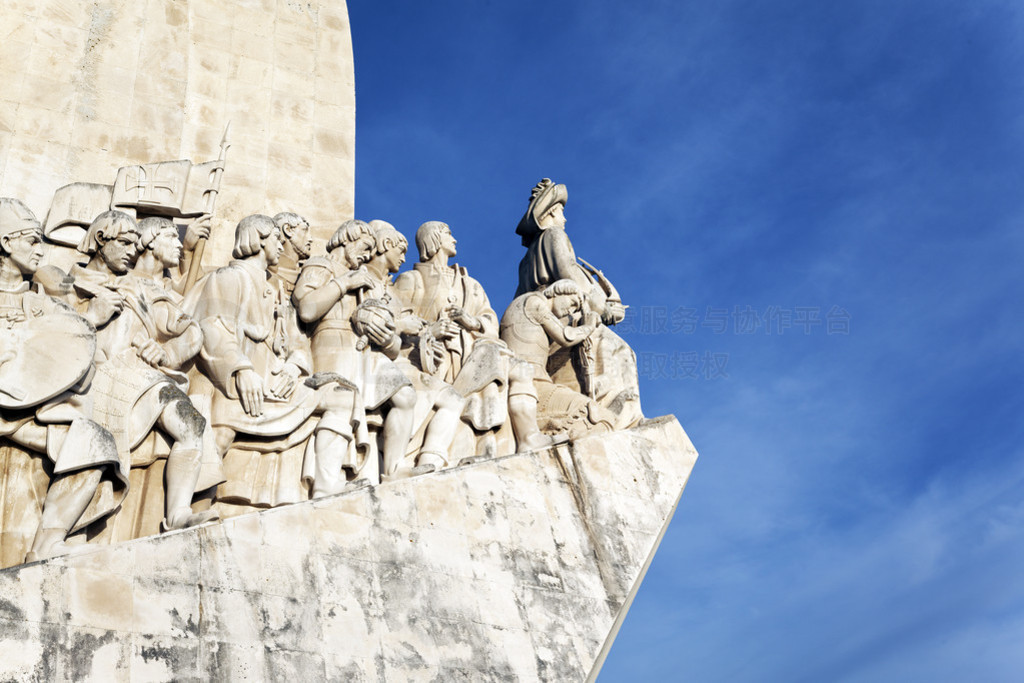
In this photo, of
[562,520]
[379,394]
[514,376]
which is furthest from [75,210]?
[562,520]

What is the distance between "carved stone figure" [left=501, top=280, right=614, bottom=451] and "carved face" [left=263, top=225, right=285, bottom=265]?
2070 mm

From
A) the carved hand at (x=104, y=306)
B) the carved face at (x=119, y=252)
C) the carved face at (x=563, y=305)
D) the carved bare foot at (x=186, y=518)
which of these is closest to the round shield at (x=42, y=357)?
the carved hand at (x=104, y=306)

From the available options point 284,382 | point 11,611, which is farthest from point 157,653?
point 284,382

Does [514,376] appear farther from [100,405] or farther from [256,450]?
[100,405]

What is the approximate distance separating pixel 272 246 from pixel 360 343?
0.92 meters

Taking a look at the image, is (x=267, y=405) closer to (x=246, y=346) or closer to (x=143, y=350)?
(x=246, y=346)

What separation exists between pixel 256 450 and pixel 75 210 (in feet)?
7.67

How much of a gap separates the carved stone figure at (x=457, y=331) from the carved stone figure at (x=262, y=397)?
3.72 feet

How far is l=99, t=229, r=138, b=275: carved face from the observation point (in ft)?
26.9

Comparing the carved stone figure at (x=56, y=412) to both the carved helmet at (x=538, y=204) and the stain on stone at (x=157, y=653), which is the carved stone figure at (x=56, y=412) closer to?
the stain on stone at (x=157, y=653)

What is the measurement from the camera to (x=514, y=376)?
9992 mm

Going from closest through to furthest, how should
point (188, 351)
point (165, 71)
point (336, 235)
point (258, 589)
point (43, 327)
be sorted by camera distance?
point (258, 589) → point (43, 327) → point (188, 351) → point (336, 235) → point (165, 71)

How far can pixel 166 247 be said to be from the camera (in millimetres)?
8508

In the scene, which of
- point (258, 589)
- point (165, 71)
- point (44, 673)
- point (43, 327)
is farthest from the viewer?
point (165, 71)
